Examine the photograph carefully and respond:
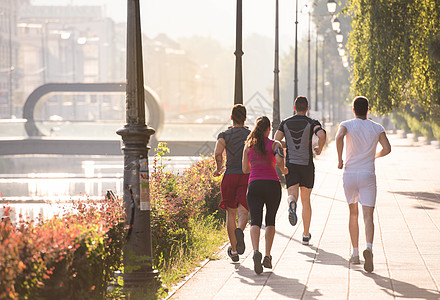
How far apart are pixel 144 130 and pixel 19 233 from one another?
2601 mm

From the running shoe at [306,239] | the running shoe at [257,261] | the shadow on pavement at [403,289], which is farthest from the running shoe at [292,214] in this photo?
the shadow on pavement at [403,289]

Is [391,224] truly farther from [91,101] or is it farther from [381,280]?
[91,101]

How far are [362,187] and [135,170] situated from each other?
2662 mm

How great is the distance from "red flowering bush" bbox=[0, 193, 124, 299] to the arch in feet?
167

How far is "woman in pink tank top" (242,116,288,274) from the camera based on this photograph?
31.4ft

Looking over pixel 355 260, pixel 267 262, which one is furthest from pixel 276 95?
pixel 267 262

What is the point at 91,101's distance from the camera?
13962cm

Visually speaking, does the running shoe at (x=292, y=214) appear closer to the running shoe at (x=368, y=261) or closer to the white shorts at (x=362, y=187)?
the white shorts at (x=362, y=187)

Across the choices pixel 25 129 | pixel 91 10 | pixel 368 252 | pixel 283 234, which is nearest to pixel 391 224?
pixel 283 234

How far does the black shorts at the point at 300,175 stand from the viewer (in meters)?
11.6

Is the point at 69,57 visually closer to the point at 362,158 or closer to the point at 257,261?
the point at 362,158

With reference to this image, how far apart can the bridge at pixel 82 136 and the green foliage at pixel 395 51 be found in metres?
32.9

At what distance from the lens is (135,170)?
8.54 metres

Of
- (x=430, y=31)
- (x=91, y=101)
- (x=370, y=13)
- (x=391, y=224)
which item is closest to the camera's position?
(x=391, y=224)
